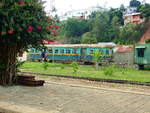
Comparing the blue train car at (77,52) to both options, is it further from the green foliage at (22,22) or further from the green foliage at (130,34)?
the green foliage at (130,34)

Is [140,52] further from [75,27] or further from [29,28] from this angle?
[75,27]

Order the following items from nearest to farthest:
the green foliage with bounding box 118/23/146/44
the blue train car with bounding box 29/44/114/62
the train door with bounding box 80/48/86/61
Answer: the blue train car with bounding box 29/44/114/62 < the train door with bounding box 80/48/86/61 < the green foliage with bounding box 118/23/146/44

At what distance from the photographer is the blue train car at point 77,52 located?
82.1 feet

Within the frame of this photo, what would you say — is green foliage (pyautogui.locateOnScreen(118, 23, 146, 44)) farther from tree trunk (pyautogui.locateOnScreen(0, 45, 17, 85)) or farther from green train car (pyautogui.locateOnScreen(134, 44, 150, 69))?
tree trunk (pyautogui.locateOnScreen(0, 45, 17, 85))

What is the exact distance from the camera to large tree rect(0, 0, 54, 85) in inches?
273

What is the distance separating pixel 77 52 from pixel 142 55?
911cm

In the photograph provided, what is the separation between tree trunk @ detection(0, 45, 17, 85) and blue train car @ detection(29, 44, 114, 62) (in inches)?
677

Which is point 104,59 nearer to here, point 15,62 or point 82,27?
point 15,62

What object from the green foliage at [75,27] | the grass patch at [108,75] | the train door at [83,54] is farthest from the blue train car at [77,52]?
the green foliage at [75,27]

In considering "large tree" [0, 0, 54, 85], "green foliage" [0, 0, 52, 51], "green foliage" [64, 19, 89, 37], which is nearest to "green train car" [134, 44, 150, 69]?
"large tree" [0, 0, 54, 85]

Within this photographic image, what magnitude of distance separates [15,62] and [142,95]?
190 inches

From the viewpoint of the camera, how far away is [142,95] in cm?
709

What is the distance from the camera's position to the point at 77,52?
1032 inches

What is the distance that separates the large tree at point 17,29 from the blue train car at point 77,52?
17.0 metres
